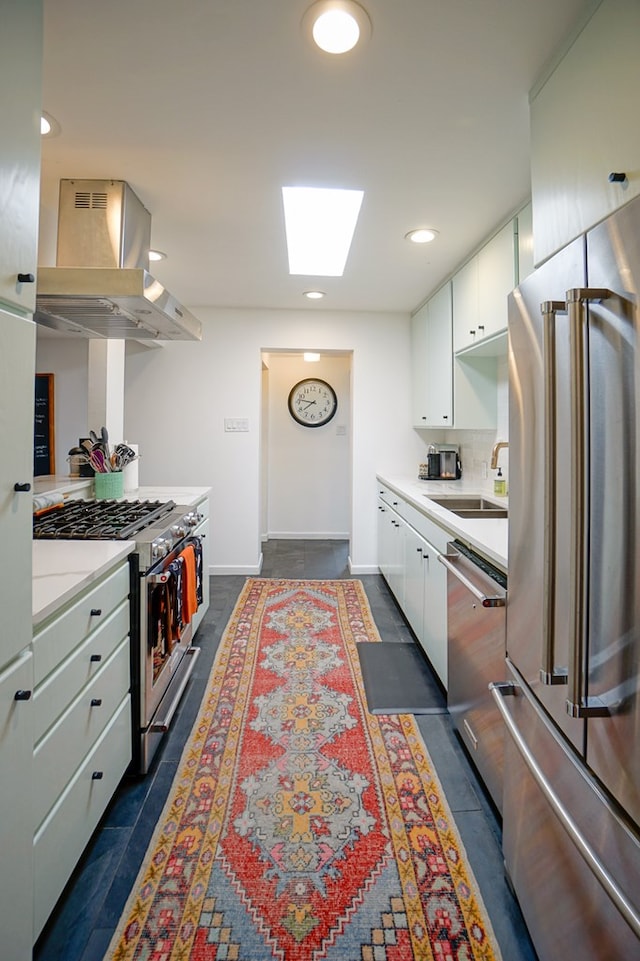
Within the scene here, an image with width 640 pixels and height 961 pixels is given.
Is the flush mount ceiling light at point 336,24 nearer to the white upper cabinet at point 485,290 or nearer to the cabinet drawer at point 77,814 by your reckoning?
the white upper cabinet at point 485,290

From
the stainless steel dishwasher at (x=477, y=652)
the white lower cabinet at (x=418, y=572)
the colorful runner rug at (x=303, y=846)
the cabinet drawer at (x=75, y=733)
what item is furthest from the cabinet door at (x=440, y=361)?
the cabinet drawer at (x=75, y=733)

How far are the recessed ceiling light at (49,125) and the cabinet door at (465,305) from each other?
7.06ft

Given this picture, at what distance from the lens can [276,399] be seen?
586 cm

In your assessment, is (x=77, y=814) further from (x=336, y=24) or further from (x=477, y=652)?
(x=336, y=24)

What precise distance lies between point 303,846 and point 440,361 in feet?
9.95

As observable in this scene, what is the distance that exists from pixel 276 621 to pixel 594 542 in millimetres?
2592

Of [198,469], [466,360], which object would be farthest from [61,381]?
[466,360]

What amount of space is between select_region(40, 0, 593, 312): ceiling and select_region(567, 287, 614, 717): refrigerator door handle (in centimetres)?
101

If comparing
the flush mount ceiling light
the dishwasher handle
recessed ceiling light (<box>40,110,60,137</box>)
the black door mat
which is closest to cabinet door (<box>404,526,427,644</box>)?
the black door mat

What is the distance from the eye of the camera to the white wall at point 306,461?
5.85 meters

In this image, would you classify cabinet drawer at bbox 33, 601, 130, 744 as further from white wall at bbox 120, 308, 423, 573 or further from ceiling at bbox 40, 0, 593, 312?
white wall at bbox 120, 308, 423, 573

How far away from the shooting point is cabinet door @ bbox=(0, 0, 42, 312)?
0.89m

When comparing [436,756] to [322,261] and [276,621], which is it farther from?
[322,261]

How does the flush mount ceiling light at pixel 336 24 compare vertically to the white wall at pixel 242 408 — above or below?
above
